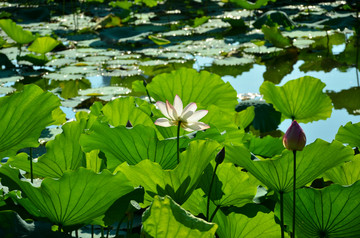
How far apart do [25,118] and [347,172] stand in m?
0.53

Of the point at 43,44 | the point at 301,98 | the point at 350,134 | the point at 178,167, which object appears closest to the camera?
the point at 178,167

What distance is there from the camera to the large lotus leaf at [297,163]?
646mm

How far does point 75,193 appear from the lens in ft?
1.93

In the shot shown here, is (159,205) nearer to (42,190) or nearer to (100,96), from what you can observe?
(42,190)

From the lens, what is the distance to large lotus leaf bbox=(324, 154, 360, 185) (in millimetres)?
768

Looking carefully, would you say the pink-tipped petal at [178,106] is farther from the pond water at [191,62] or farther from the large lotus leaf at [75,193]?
the pond water at [191,62]

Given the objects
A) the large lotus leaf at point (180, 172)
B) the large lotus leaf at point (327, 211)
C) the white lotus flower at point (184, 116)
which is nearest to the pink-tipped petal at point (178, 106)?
the white lotus flower at point (184, 116)

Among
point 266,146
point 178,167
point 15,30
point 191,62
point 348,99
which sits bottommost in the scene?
point 191,62

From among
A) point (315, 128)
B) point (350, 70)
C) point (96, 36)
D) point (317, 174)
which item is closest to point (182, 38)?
point (96, 36)

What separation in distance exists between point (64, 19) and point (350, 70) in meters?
4.51

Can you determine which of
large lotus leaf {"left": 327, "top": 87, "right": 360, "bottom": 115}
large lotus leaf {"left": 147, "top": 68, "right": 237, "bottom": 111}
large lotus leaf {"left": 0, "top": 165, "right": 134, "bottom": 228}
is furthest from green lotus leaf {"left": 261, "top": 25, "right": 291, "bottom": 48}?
large lotus leaf {"left": 0, "top": 165, "right": 134, "bottom": 228}

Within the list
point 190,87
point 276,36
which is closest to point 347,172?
point 190,87

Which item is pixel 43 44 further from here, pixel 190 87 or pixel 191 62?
pixel 190 87

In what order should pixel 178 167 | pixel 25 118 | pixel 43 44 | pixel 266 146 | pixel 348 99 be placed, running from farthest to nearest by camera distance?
pixel 43 44 → pixel 348 99 → pixel 266 146 → pixel 25 118 → pixel 178 167
